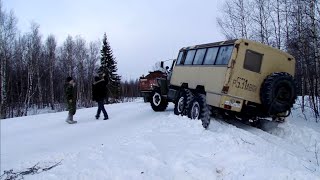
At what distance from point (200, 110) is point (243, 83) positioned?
1.53 m

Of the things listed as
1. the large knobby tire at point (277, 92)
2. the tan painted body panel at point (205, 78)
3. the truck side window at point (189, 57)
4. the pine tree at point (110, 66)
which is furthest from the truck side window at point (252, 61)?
the pine tree at point (110, 66)

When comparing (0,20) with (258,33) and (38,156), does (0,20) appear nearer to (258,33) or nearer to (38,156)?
(258,33)

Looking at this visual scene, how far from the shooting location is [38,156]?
1041 centimetres

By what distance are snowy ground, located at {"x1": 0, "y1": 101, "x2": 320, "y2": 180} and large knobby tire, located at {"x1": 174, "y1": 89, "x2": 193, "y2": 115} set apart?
2.15ft

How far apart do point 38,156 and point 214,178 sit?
202 inches

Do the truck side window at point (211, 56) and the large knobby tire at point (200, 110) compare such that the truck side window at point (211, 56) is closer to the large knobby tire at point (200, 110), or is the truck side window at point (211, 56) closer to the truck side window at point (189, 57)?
the truck side window at point (189, 57)

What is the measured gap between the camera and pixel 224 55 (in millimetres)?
12578

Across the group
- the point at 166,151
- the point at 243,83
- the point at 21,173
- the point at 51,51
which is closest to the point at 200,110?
the point at 243,83

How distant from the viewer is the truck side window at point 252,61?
12.2 m

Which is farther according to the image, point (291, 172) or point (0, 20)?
point (0, 20)

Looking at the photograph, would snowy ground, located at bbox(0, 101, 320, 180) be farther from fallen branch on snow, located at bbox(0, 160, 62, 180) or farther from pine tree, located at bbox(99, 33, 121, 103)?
pine tree, located at bbox(99, 33, 121, 103)

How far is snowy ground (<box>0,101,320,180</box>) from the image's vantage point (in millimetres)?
7621

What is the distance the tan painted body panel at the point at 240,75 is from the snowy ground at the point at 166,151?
900mm

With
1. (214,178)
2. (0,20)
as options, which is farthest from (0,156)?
(0,20)
